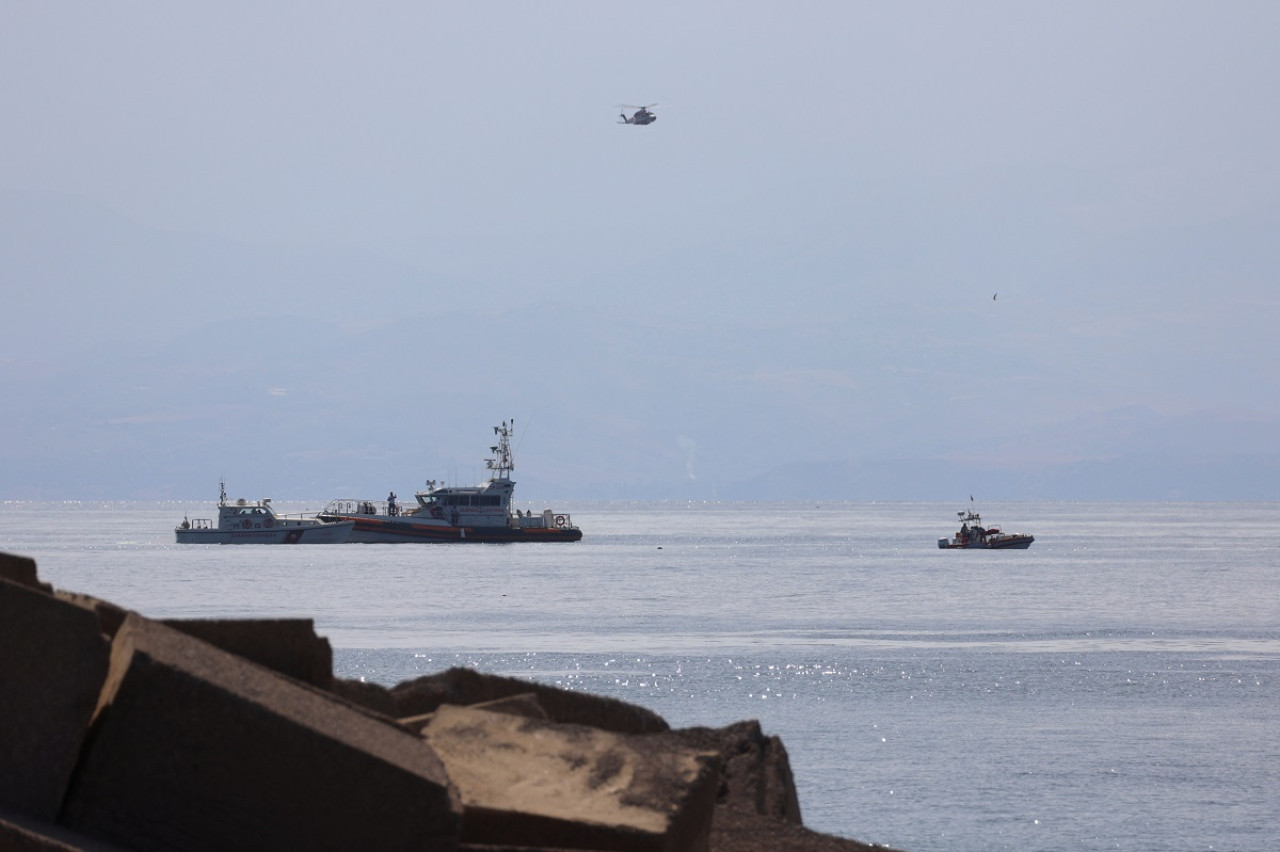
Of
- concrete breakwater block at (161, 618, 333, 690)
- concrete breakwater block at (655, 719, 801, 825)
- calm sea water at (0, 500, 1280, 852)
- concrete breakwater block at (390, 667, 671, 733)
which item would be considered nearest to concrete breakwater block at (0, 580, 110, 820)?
concrete breakwater block at (161, 618, 333, 690)

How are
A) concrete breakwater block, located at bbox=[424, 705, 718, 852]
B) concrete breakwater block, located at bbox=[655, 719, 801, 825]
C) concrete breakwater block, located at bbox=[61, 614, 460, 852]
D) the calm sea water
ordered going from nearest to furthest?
concrete breakwater block, located at bbox=[61, 614, 460, 852], concrete breakwater block, located at bbox=[424, 705, 718, 852], concrete breakwater block, located at bbox=[655, 719, 801, 825], the calm sea water

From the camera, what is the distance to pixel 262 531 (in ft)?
336

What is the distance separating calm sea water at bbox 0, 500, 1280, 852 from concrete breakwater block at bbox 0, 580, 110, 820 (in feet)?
42.9

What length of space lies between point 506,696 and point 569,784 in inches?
67.0

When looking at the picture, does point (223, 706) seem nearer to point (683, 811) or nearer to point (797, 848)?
point (683, 811)

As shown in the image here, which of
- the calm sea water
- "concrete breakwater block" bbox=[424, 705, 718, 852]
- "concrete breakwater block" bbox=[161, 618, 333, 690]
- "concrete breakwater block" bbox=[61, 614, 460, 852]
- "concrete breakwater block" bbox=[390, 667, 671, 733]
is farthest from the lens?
the calm sea water

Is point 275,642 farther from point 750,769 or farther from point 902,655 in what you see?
point 902,655

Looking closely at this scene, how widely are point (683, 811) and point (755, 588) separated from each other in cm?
5893

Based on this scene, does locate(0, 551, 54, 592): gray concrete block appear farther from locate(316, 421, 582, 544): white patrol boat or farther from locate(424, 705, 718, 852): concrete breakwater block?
locate(316, 421, 582, 544): white patrol boat

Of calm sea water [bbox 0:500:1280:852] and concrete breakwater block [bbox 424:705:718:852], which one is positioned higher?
concrete breakwater block [bbox 424:705:718:852]

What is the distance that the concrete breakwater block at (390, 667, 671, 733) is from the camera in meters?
6.82

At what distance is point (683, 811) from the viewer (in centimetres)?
507

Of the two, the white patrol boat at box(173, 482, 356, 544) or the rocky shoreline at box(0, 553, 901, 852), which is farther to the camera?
the white patrol boat at box(173, 482, 356, 544)

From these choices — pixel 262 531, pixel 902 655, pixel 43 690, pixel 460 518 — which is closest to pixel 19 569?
pixel 43 690
